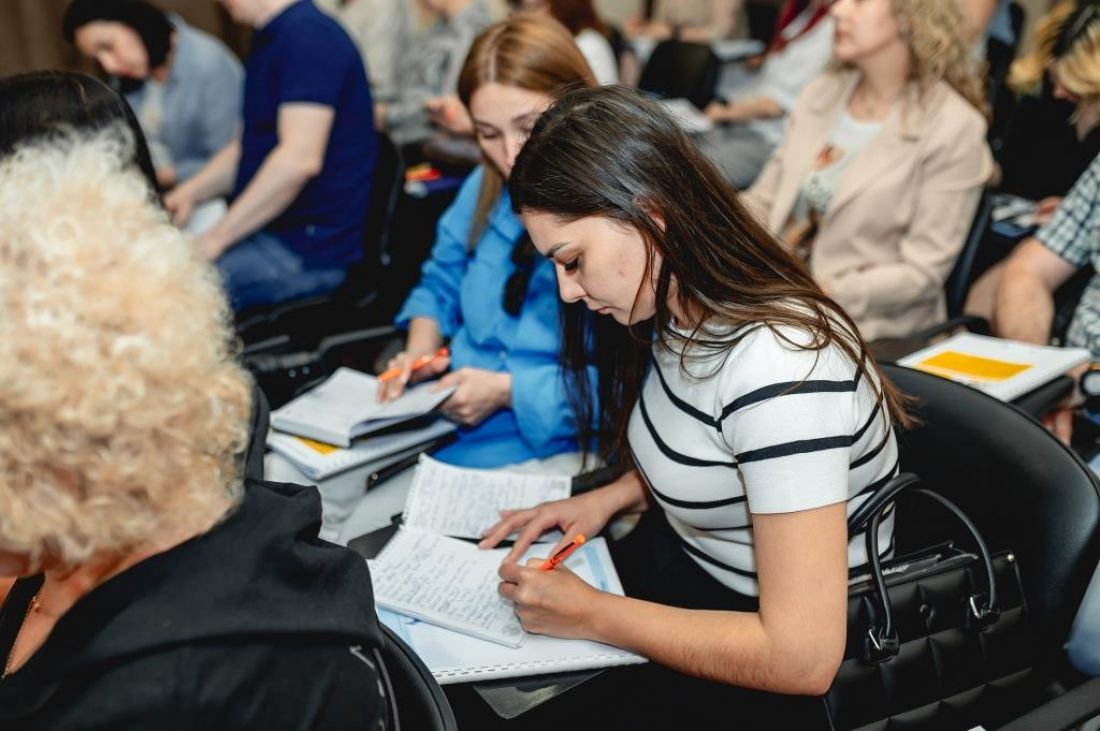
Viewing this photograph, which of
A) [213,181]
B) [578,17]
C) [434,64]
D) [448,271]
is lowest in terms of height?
[213,181]

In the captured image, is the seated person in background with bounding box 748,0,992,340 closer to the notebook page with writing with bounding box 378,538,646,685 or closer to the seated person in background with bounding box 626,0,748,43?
the notebook page with writing with bounding box 378,538,646,685

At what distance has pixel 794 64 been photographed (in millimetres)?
4141

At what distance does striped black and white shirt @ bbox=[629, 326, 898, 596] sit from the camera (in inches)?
40.8

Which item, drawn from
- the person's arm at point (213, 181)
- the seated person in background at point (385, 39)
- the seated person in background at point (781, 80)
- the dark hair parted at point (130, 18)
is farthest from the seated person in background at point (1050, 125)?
the seated person in background at point (385, 39)

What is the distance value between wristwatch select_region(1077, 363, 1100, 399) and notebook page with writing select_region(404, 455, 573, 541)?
103cm

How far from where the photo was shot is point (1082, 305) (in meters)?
1.96

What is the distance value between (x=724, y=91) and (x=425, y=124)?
75.4 inches

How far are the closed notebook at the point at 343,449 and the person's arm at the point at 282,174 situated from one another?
→ 1.11 m

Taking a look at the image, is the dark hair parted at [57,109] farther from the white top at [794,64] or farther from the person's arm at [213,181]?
the white top at [794,64]

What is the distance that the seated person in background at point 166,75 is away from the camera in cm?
307

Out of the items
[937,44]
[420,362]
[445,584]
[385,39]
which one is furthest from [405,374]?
[385,39]

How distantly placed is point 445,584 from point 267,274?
5.33ft

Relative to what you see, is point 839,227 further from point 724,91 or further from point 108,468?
point 724,91

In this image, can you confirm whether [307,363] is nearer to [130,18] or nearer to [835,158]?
[835,158]
